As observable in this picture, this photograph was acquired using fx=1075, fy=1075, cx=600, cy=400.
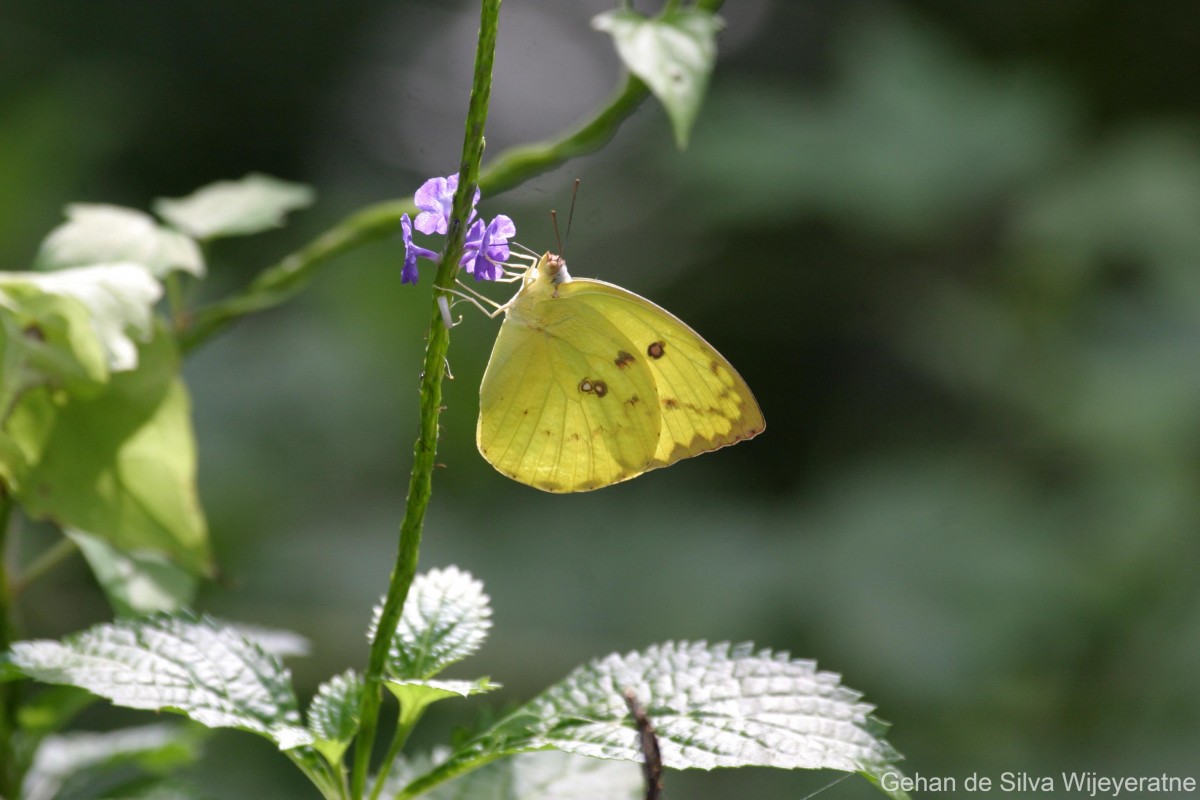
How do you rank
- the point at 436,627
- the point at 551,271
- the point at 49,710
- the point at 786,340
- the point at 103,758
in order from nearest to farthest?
the point at 436,627 → the point at 49,710 → the point at 103,758 → the point at 551,271 → the point at 786,340

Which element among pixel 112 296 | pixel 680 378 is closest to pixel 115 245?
pixel 112 296

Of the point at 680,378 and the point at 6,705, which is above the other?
the point at 680,378

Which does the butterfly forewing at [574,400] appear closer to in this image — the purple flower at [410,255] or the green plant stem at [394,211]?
the green plant stem at [394,211]

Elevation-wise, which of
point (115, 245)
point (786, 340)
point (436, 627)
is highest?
point (786, 340)

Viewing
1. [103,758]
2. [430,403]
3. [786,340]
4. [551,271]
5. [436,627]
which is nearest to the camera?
[430,403]

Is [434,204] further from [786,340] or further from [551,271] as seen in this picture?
[786,340]

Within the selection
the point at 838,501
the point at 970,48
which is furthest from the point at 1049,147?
the point at 838,501

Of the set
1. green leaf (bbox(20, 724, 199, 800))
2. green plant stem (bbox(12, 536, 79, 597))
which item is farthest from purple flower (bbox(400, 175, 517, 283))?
green leaf (bbox(20, 724, 199, 800))
